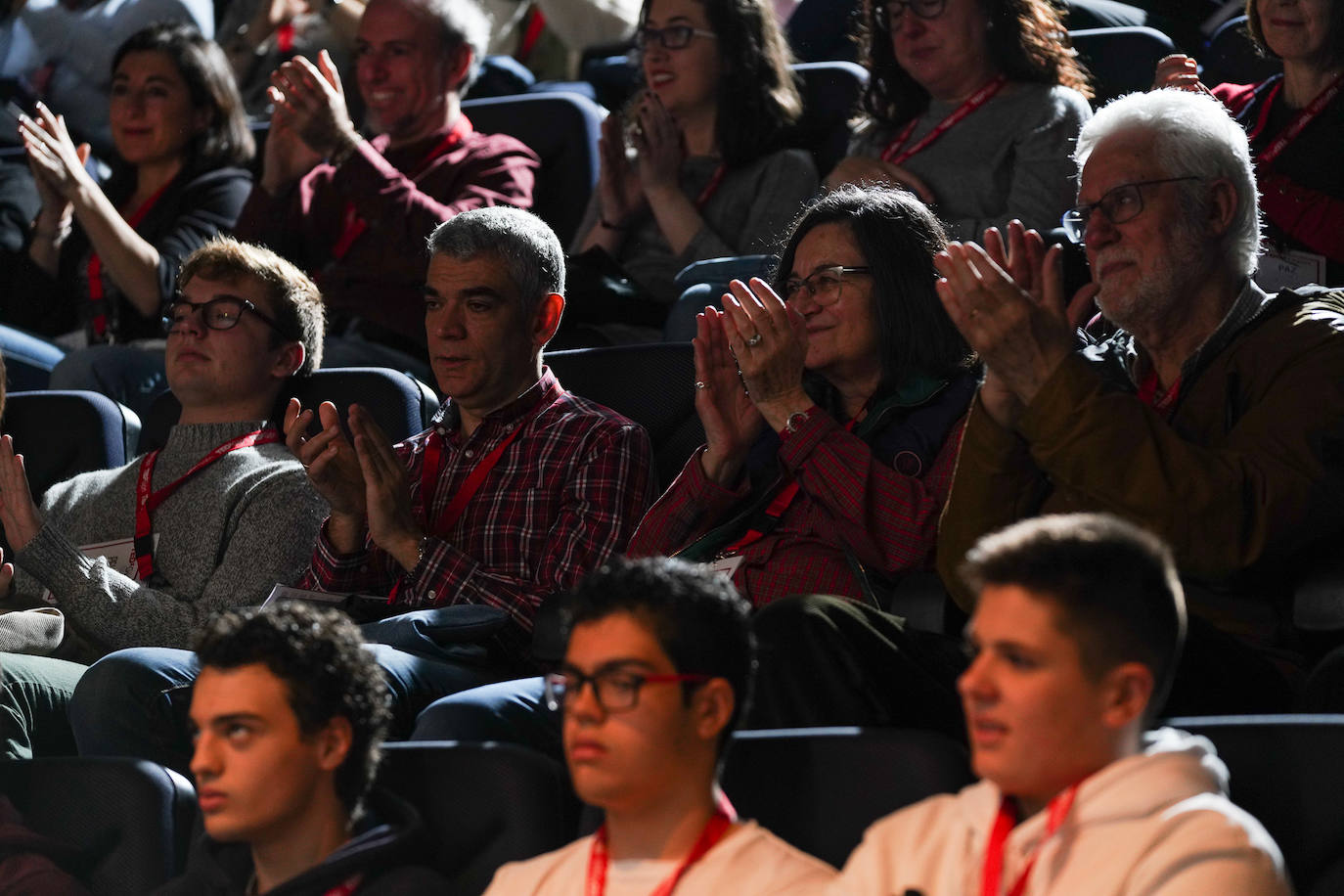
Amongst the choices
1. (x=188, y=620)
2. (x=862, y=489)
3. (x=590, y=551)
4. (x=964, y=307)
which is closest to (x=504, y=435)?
(x=590, y=551)

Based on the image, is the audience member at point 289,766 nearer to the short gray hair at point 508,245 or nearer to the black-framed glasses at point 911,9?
the short gray hair at point 508,245

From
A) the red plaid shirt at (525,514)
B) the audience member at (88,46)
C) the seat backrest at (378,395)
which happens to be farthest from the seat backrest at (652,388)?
the audience member at (88,46)

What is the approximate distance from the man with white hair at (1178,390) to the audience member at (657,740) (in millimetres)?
534

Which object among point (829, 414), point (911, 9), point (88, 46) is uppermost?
point (88, 46)

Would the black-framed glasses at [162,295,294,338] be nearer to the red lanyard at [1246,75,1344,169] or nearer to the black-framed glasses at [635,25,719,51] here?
the black-framed glasses at [635,25,719,51]

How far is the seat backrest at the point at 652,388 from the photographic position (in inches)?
119

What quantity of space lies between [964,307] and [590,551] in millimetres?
830

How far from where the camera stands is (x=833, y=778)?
1.78 meters

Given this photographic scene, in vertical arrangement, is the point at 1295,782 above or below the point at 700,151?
below

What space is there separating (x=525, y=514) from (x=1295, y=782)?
56.9 inches

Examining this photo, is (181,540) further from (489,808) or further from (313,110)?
(489,808)

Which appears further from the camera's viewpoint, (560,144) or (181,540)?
(560,144)

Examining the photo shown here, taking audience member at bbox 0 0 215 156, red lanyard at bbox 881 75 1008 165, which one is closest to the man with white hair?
red lanyard at bbox 881 75 1008 165

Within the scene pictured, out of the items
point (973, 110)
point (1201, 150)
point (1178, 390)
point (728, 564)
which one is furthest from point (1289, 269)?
point (728, 564)
